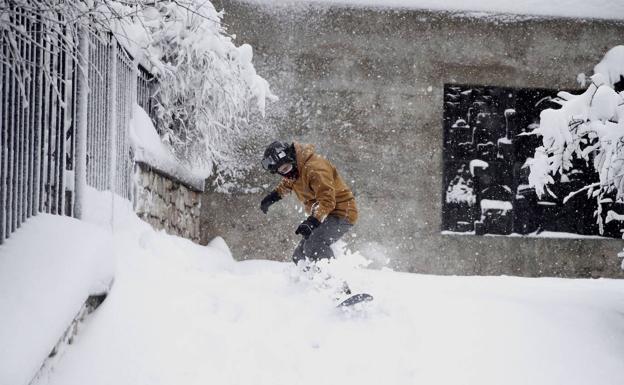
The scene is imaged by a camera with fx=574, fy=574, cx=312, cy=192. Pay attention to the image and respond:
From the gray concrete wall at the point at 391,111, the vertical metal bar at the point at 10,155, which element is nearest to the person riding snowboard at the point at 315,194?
the vertical metal bar at the point at 10,155

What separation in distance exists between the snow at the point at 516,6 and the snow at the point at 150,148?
3272 mm

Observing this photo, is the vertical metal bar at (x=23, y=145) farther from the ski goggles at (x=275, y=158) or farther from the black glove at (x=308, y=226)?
the ski goggles at (x=275, y=158)

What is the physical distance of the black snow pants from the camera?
493 centimetres

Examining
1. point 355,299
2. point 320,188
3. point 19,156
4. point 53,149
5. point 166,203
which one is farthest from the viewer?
point 166,203

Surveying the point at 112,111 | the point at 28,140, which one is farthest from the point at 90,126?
the point at 28,140

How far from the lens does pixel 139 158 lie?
5.03 metres

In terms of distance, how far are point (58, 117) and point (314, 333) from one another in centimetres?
213

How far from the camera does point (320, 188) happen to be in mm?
4875

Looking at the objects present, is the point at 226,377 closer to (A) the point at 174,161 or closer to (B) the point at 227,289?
(B) the point at 227,289

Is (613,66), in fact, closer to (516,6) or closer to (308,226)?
(516,6)

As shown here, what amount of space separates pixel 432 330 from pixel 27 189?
2763mm

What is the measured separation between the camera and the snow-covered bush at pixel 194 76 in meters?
5.93

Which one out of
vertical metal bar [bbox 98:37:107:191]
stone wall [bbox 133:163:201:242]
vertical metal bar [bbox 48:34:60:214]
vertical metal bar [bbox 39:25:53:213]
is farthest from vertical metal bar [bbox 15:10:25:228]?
stone wall [bbox 133:163:201:242]

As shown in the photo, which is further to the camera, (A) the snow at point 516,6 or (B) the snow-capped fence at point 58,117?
(A) the snow at point 516,6
